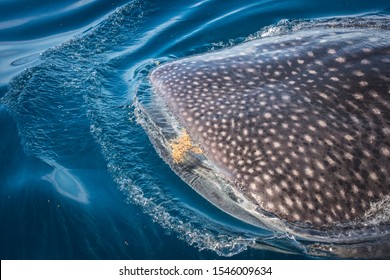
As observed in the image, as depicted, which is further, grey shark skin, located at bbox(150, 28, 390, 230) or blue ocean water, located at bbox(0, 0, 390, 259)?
blue ocean water, located at bbox(0, 0, 390, 259)

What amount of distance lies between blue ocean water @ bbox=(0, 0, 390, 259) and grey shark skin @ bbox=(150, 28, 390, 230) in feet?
1.37

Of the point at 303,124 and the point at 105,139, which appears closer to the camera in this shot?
the point at 303,124

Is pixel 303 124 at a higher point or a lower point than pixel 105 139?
higher

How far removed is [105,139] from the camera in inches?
172

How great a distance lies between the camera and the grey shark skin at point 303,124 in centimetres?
307

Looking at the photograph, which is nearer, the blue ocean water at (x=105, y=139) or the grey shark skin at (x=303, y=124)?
the grey shark skin at (x=303, y=124)

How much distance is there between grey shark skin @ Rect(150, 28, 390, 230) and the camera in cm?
307

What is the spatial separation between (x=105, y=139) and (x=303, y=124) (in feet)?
7.12

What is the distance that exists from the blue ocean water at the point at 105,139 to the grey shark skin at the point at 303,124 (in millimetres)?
417

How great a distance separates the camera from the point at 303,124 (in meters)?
3.26

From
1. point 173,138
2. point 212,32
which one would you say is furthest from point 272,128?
point 212,32

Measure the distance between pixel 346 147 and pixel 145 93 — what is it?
2.64 meters
